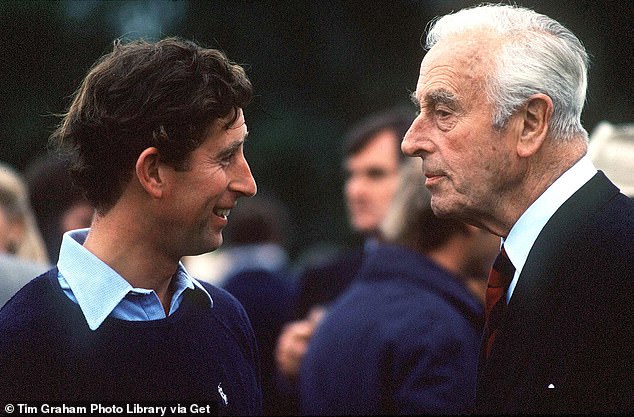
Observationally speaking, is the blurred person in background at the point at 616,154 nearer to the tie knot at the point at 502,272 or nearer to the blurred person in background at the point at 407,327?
the blurred person in background at the point at 407,327

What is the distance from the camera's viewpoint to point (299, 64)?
411 inches

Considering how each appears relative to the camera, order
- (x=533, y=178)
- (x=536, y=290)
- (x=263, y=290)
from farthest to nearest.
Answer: (x=263, y=290), (x=533, y=178), (x=536, y=290)

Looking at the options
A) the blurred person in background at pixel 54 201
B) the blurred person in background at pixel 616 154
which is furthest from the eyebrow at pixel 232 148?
the blurred person in background at pixel 616 154

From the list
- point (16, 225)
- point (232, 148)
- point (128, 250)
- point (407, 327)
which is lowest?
point (16, 225)

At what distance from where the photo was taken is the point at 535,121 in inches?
117

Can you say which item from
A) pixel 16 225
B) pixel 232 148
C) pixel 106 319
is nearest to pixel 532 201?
pixel 232 148

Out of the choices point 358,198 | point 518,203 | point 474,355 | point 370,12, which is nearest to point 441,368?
point 474,355

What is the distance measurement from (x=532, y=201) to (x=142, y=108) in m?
1.14

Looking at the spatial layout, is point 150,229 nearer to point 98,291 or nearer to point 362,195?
point 98,291

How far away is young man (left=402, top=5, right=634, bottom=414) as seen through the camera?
2.61 metres

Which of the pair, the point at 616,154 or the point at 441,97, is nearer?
the point at 441,97

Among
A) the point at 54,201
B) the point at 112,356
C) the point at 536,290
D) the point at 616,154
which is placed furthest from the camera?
the point at 54,201

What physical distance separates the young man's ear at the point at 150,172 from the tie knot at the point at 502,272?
994mm

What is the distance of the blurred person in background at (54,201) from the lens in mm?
4258
